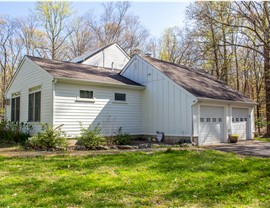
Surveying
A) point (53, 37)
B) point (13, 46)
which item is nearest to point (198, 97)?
point (53, 37)

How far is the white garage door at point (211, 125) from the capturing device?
12.8 meters

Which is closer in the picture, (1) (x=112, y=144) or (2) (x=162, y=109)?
(1) (x=112, y=144)

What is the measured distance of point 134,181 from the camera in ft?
18.4

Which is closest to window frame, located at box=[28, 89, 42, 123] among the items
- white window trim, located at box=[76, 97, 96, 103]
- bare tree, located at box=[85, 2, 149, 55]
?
white window trim, located at box=[76, 97, 96, 103]

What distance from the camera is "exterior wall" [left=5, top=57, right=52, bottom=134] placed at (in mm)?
11867

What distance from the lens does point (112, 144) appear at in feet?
38.1

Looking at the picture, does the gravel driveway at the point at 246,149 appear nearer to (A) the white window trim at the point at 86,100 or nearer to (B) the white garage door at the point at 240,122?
(B) the white garage door at the point at 240,122

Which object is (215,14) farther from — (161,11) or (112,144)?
(112,144)

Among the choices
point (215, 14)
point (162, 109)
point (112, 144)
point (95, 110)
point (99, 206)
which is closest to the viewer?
point (99, 206)

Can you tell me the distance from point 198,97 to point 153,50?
2211 cm

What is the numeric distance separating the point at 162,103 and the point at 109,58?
41.6 ft

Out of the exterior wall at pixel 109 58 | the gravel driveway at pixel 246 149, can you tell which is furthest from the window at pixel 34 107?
the exterior wall at pixel 109 58

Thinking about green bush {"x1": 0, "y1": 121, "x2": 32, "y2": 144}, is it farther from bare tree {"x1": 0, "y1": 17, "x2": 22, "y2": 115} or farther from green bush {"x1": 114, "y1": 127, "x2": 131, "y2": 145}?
bare tree {"x1": 0, "y1": 17, "x2": 22, "y2": 115}

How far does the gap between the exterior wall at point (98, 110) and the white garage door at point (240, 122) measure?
538 centimetres
